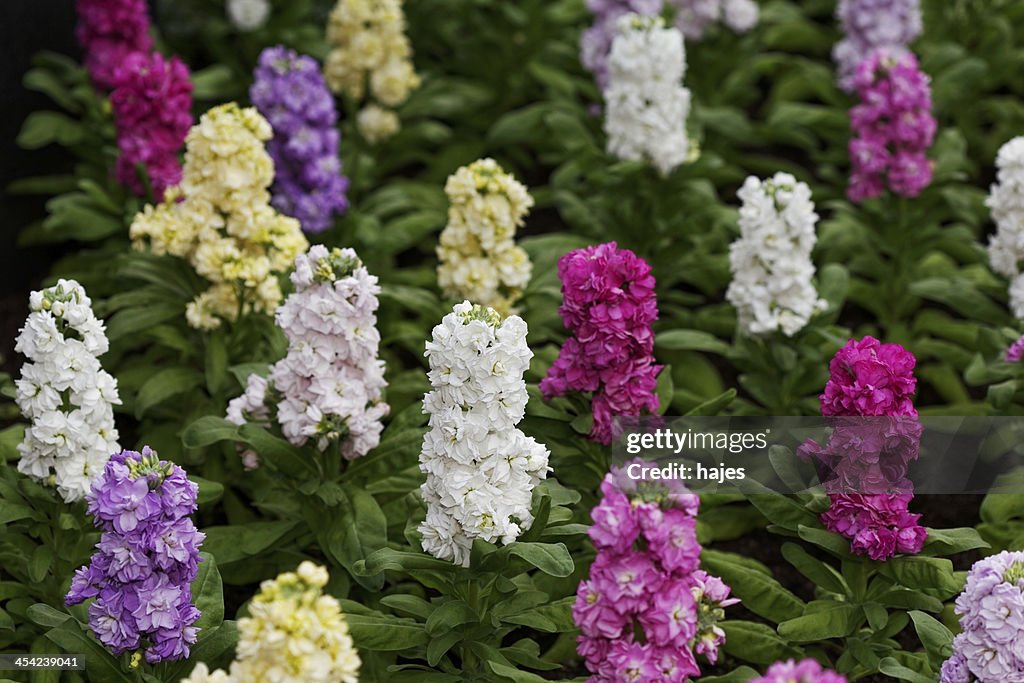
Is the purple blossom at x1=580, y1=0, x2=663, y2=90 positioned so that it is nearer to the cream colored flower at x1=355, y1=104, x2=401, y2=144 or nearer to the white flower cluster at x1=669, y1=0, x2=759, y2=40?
the white flower cluster at x1=669, y1=0, x2=759, y2=40

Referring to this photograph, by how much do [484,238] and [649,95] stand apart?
1.42 m

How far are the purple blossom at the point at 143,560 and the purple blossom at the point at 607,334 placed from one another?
1384 mm

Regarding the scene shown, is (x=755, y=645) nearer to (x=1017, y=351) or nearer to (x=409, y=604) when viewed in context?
(x=409, y=604)

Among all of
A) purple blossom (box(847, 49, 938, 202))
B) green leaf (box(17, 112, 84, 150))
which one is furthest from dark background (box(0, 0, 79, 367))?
purple blossom (box(847, 49, 938, 202))

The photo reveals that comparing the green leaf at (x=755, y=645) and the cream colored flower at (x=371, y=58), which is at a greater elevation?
the cream colored flower at (x=371, y=58)

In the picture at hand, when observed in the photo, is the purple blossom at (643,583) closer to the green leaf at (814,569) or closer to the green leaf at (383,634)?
the green leaf at (383,634)

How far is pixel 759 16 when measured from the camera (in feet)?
29.6

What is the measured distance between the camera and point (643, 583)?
382cm

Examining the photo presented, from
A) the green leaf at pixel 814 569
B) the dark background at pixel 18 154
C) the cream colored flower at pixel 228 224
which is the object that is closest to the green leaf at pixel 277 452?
the cream colored flower at pixel 228 224

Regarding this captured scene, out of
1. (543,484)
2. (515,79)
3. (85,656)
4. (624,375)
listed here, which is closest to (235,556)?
(85,656)

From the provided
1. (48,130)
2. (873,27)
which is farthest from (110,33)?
(873,27)

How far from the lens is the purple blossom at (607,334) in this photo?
4.71 metres

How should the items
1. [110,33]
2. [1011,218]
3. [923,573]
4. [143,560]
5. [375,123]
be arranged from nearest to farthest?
[143,560], [923,573], [1011,218], [110,33], [375,123]

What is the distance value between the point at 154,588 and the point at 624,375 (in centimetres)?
169
